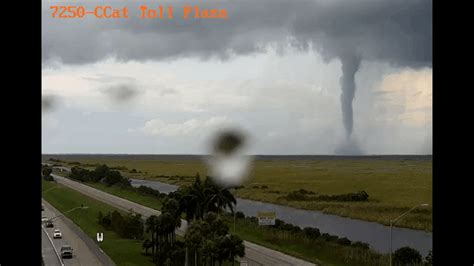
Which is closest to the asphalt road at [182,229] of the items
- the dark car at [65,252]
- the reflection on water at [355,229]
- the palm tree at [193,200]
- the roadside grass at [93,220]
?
the roadside grass at [93,220]

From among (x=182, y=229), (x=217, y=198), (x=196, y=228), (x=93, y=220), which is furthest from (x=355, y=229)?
(x=93, y=220)

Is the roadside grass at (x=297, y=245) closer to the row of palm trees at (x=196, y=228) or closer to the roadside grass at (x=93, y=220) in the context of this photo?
the roadside grass at (x=93, y=220)

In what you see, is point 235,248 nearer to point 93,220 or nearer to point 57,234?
point 93,220

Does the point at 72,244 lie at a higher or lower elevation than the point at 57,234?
lower

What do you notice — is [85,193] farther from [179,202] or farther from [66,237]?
[179,202]

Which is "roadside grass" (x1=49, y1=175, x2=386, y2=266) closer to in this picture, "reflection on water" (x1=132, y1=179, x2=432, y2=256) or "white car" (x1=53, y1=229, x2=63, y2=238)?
"reflection on water" (x1=132, y1=179, x2=432, y2=256)
